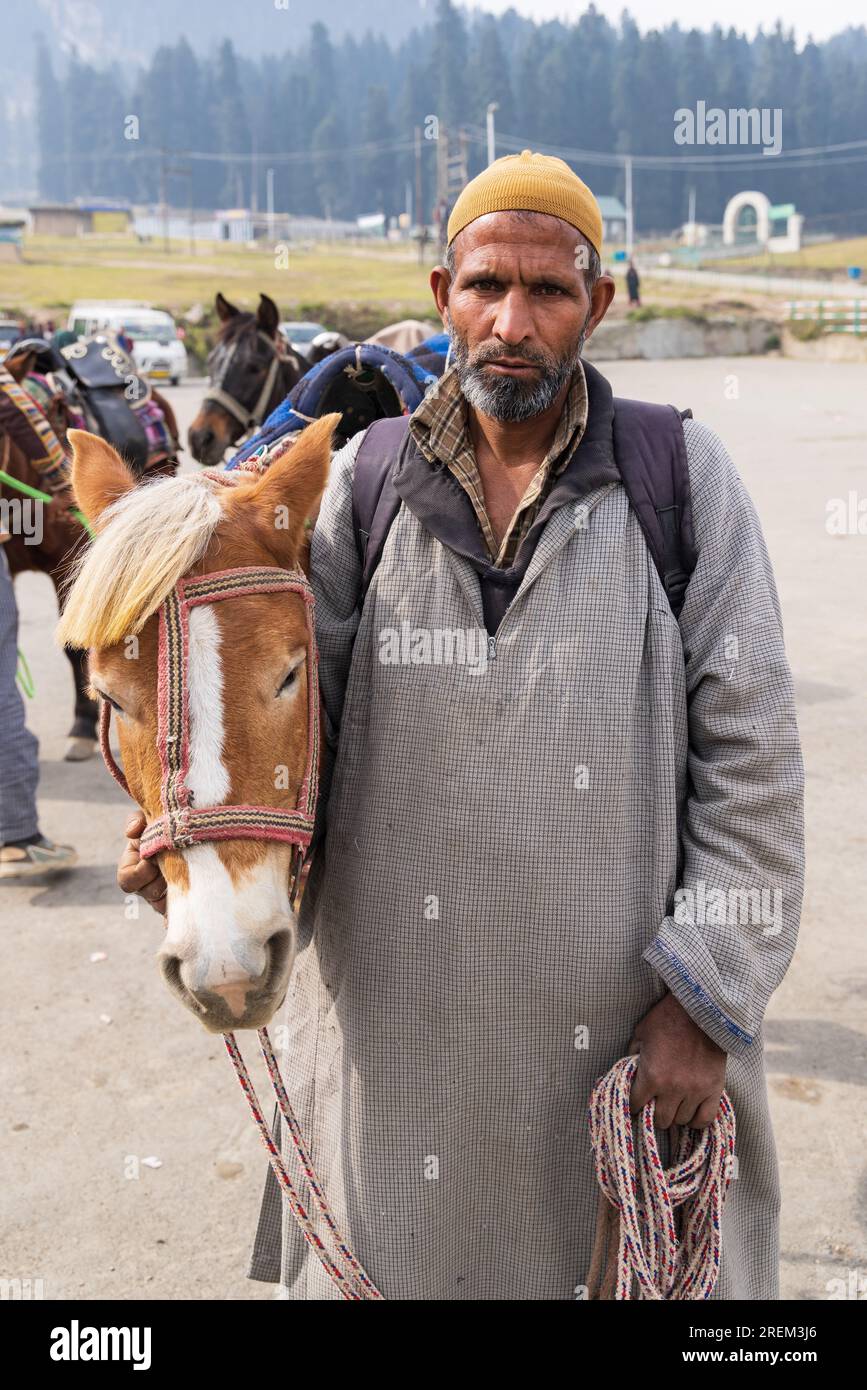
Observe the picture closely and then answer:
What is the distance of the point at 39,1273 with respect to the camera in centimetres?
302

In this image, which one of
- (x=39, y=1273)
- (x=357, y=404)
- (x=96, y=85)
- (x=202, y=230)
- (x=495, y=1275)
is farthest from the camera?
(x=96, y=85)

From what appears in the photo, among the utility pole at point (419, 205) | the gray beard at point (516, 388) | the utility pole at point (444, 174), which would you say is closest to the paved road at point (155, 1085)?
the gray beard at point (516, 388)

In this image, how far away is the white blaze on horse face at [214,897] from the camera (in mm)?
1656

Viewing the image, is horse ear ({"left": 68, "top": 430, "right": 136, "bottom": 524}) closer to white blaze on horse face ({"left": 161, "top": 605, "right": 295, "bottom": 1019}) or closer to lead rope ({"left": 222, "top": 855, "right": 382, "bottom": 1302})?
white blaze on horse face ({"left": 161, "top": 605, "right": 295, "bottom": 1019})

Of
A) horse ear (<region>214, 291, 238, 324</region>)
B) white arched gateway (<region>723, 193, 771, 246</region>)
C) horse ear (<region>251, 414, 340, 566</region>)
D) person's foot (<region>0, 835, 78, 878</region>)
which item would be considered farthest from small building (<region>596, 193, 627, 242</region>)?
horse ear (<region>251, 414, 340, 566</region>)

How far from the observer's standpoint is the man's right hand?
191 centimetres

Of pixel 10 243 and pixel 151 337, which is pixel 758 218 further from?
pixel 151 337

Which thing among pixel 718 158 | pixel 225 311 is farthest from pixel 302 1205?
pixel 718 158

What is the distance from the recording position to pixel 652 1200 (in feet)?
6.40

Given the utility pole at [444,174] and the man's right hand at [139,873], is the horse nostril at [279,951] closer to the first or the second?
the man's right hand at [139,873]

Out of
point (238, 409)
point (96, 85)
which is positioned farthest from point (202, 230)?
point (238, 409)

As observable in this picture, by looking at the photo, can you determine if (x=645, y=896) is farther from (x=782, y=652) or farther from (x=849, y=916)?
(x=849, y=916)

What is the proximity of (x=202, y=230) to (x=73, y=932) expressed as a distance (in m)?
114
